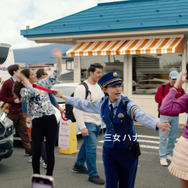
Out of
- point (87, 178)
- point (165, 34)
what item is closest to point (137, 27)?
point (165, 34)

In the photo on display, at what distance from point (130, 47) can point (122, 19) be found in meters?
1.55

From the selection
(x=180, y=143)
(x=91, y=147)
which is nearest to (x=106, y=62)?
(x=91, y=147)

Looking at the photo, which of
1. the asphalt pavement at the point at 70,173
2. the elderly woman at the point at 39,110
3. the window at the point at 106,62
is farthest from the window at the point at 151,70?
the elderly woman at the point at 39,110

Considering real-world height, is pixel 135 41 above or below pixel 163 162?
above

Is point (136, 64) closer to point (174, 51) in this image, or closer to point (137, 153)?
point (174, 51)

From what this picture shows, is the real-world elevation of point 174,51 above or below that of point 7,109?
above

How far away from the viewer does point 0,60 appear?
13.1 meters

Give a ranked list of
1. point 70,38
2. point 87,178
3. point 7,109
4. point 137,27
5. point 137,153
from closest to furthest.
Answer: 1. point 137,153
2. point 87,178
3. point 7,109
4. point 137,27
5. point 70,38

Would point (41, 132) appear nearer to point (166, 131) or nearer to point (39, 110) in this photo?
point (39, 110)

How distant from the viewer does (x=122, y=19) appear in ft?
43.6

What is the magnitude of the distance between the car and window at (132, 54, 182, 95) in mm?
7301

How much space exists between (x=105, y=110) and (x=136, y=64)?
31.7 ft

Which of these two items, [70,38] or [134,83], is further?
[70,38]

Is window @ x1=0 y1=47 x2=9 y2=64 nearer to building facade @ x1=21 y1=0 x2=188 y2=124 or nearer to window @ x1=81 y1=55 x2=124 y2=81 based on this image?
building facade @ x1=21 y1=0 x2=188 y2=124
